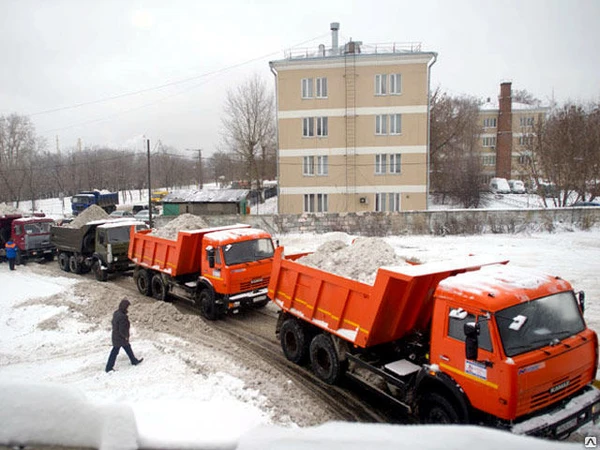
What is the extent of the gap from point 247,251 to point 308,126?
23057mm

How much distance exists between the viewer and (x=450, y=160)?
45.9 m

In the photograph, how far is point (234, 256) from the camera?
11.4 metres

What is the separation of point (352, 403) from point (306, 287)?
2249 millimetres

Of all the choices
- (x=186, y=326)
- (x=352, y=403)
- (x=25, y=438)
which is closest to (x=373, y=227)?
(x=186, y=326)

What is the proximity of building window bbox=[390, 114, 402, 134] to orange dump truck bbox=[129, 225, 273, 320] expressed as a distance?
2280 cm

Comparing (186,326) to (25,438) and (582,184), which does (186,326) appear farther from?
(582,184)

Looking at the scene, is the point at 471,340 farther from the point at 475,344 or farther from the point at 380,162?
→ the point at 380,162

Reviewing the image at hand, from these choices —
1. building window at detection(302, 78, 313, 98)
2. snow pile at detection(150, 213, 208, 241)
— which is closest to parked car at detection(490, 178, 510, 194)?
building window at detection(302, 78, 313, 98)

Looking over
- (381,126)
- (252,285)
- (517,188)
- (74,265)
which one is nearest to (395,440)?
(252,285)

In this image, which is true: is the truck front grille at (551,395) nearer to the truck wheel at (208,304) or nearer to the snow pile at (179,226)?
the truck wheel at (208,304)

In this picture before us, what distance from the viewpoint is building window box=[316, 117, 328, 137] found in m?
32.9

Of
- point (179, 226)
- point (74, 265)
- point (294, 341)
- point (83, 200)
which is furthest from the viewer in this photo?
point (83, 200)

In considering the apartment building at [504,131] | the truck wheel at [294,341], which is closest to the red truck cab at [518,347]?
the truck wheel at [294,341]

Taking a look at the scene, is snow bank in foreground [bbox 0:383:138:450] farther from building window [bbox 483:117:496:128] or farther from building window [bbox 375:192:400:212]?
building window [bbox 483:117:496:128]
